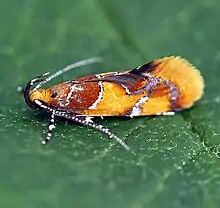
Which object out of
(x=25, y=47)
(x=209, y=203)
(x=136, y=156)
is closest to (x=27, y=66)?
(x=25, y=47)

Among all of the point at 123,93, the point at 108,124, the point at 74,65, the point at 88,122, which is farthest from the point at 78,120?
the point at 74,65

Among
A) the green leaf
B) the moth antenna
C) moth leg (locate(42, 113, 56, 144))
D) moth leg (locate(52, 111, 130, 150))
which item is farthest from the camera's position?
the moth antenna

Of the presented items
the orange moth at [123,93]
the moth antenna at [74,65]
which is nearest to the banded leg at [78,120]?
the orange moth at [123,93]

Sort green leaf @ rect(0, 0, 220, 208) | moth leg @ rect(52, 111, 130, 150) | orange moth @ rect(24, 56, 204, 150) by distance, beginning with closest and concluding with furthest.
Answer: green leaf @ rect(0, 0, 220, 208), moth leg @ rect(52, 111, 130, 150), orange moth @ rect(24, 56, 204, 150)

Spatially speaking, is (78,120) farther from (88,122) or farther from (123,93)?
(123,93)

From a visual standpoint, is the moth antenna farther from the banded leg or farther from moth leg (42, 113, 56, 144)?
moth leg (42, 113, 56, 144)

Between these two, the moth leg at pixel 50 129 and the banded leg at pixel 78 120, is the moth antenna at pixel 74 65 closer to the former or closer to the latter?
the banded leg at pixel 78 120

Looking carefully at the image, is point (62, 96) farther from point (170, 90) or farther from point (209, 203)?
point (209, 203)

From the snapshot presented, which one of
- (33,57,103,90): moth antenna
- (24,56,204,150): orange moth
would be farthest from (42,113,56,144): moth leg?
(33,57,103,90): moth antenna
